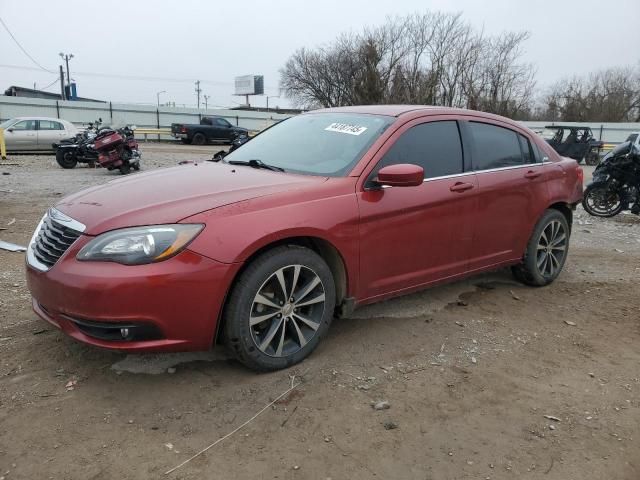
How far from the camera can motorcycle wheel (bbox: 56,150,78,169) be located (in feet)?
49.8

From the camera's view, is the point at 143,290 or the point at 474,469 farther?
the point at 143,290

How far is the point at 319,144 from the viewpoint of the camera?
392cm

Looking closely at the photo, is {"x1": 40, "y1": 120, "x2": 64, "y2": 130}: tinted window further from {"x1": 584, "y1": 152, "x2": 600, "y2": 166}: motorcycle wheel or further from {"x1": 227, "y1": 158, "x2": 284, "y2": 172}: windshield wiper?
{"x1": 584, "y1": 152, "x2": 600, "y2": 166}: motorcycle wheel

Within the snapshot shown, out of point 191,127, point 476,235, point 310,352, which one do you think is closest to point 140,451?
point 310,352

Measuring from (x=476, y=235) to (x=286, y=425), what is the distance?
228 centimetres

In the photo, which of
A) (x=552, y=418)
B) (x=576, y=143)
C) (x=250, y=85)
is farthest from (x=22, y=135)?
(x=250, y=85)

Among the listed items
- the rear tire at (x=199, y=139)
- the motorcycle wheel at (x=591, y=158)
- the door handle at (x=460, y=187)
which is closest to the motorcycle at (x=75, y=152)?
the door handle at (x=460, y=187)

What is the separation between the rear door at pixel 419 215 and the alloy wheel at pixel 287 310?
41 centimetres

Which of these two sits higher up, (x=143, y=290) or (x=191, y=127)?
(x=191, y=127)

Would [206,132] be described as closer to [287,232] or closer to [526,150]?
[526,150]

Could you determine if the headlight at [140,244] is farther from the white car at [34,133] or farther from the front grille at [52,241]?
the white car at [34,133]

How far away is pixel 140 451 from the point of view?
8.19ft

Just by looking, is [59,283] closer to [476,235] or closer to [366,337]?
[366,337]

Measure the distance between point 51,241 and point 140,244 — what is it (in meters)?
0.70
